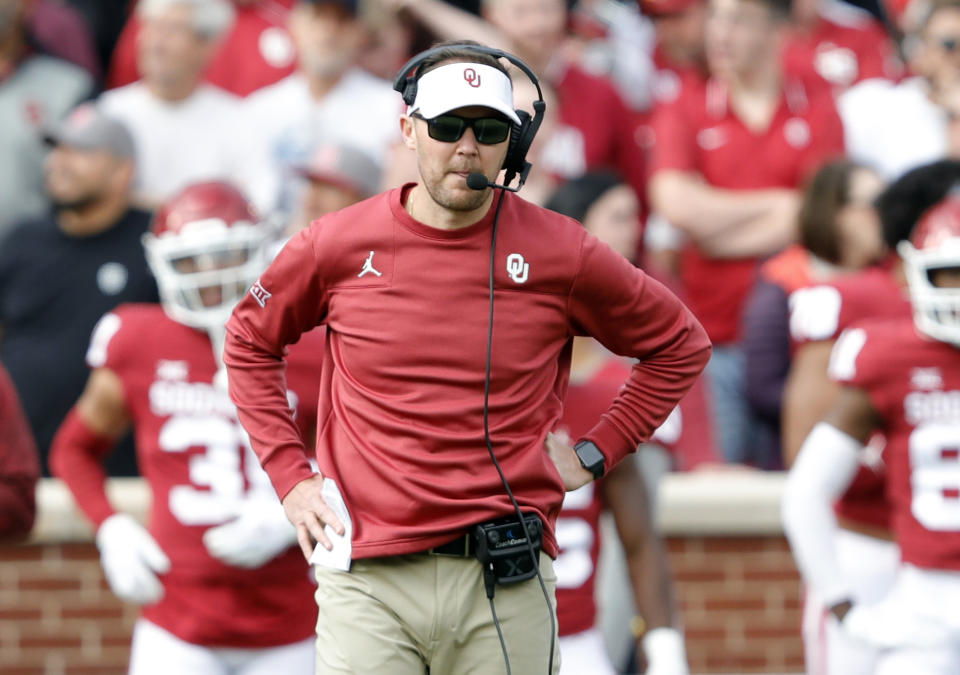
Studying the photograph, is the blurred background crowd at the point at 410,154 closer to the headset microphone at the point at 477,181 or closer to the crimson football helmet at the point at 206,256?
the crimson football helmet at the point at 206,256

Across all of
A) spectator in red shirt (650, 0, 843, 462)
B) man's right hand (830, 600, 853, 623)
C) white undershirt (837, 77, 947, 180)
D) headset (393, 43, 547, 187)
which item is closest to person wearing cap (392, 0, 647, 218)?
spectator in red shirt (650, 0, 843, 462)

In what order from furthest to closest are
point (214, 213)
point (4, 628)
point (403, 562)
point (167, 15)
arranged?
point (167, 15) → point (4, 628) → point (214, 213) → point (403, 562)

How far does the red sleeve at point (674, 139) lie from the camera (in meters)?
7.40

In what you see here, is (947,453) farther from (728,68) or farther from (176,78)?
(176,78)

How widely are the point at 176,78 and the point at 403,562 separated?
4.35 meters

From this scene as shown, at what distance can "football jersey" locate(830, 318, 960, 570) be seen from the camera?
4.75 metres

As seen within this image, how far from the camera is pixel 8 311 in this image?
6.88m

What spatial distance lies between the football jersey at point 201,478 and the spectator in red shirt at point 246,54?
3037 mm

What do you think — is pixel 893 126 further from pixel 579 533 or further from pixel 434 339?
pixel 434 339

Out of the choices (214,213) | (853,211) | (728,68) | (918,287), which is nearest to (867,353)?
(918,287)

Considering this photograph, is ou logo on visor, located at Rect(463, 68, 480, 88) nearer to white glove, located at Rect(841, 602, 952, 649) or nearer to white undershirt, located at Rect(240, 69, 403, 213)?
white glove, located at Rect(841, 602, 952, 649)

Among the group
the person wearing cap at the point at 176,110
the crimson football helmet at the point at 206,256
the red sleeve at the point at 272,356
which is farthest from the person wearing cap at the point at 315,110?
the red sleeve at the point at 272,356

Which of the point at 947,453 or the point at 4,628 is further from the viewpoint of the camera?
the point at 4,628

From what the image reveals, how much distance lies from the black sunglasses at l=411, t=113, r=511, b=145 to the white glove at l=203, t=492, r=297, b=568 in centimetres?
181
